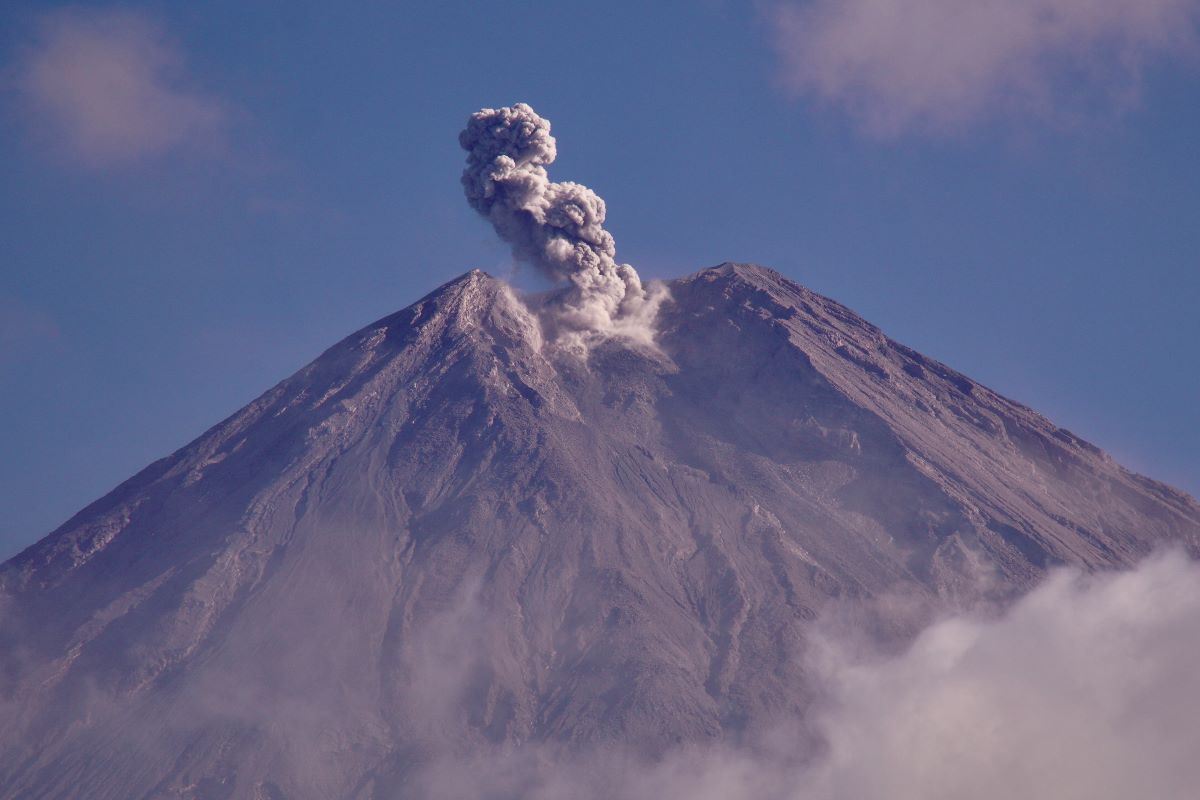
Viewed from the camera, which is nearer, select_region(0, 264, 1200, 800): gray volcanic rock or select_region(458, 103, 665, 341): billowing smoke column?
select_region(0, 264, 1200, 800): gray volcanic rock

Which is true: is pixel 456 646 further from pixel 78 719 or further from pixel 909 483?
pixel 909 483

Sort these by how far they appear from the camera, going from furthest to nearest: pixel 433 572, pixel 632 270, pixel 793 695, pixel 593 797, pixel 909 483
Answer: pixel 632 270, pixel 909 483, pixel 433 572, pixel 793 695, pixel 593 797

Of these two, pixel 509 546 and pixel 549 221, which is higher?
pixel 549 221

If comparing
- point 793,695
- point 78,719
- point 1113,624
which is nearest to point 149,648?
point 78,719

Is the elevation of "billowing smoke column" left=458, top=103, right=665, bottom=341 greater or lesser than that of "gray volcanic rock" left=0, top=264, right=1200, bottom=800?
greater
